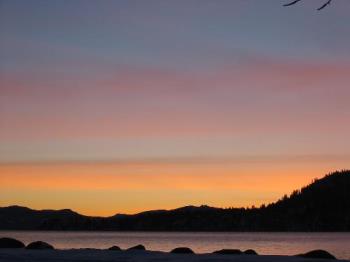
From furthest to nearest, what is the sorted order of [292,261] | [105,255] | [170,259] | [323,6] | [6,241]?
1. [6,241]
2. [105,255]
3. [170,259]
4. [292,261]
5. [323,6]

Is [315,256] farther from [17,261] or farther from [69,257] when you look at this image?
[17,261]

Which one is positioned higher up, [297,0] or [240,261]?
[297,0]

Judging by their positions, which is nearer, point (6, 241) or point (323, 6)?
point (323, 6)

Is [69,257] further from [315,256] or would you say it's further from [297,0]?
[297,0]

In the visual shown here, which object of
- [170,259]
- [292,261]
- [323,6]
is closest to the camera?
[323,6]

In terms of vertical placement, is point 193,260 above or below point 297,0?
below

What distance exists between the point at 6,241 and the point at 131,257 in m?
15.2

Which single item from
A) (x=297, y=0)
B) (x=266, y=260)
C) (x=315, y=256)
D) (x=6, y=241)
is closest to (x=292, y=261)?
(x=266, y=260)

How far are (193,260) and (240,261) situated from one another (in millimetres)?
2229

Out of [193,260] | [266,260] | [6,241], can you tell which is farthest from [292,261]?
[6,241]

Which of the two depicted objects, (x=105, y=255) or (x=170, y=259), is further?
(x=105, y=255)

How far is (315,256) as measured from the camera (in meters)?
32.5

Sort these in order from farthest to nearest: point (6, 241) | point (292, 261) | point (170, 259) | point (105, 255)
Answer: point (6, 241) → point (105, 255) → point (170, 259) → point (292, 261)

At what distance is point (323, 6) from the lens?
433 inches
